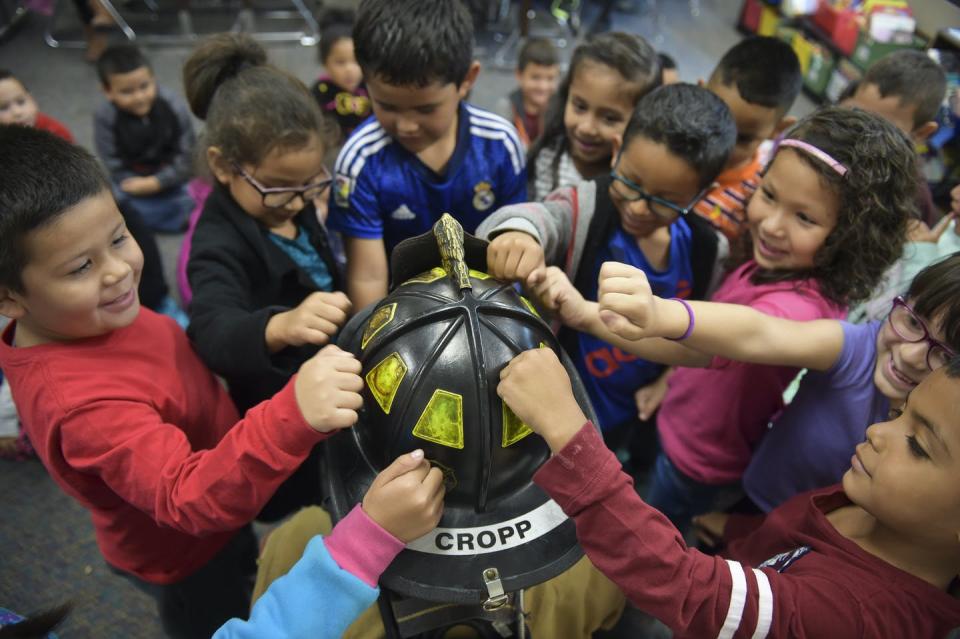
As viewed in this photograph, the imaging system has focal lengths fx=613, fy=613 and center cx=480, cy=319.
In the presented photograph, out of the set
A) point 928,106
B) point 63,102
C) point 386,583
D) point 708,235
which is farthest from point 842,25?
point 63,102

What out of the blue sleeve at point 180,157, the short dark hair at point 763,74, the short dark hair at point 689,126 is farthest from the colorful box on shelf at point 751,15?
the short dark hair at point 689,126

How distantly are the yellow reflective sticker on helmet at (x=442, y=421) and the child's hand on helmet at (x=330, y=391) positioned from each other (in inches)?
4.9

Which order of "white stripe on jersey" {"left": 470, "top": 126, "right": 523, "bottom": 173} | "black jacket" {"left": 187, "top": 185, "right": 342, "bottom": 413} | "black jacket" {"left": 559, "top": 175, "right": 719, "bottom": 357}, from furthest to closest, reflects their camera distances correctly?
"white stripe on jersey" {"left": 470, "top": 126, "right": 523, "bottom": 173}, "black jacket" {"left": 559, "top": 175, "right": 719, "bottom": 357}, "black jacket" {"left": 187, "top": 185, "right": 342, "bottom": 413}

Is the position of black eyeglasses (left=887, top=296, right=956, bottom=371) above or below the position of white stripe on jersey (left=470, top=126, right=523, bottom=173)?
above

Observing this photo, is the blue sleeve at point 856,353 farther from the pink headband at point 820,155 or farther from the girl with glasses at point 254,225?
the girl with glasses at point 254,225

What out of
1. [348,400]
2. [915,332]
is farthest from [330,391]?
[915,332]

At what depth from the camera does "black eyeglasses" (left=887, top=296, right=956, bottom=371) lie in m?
1.31

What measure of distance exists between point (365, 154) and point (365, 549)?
123 cm

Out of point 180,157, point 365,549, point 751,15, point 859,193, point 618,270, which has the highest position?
point 859,193

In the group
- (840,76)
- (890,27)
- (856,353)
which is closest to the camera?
(856,353)

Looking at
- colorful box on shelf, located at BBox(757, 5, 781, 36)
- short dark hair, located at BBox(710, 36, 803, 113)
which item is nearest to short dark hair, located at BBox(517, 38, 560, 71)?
short dark hair, located at BBox(710, 36, 803, 113)

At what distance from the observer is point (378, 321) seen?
118cm

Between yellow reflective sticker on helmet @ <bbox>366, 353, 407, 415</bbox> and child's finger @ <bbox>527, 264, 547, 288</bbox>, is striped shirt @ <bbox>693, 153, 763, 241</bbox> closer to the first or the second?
child's finger @ <bbox>527, 264, 547, 288</bbox>

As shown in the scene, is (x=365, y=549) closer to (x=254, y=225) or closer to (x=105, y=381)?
(x=105, y=381)
